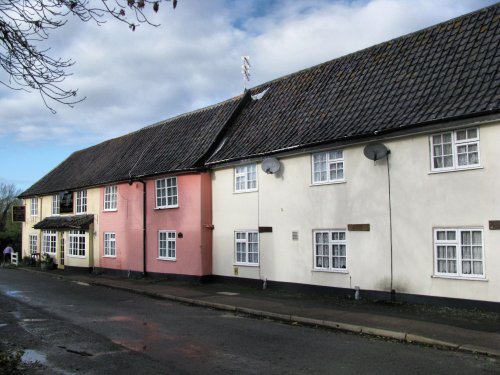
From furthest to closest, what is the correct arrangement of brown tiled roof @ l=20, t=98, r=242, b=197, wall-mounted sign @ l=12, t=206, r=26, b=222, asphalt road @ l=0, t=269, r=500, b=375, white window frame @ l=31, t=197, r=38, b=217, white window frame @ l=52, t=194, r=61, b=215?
1. wall-mounted sign @ l=12, t=206, r=26, b=222
2. white window frame @ l=31, t=197, r=38, b=217
3. white window frame @ l=52, t=194, r=61, b=215
4. brown tiled roof @ l=20, t=98, r=242, b=197
5. asphalt road @ l=0, t=269, r=500, b=375

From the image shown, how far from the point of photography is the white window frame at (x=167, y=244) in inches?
888

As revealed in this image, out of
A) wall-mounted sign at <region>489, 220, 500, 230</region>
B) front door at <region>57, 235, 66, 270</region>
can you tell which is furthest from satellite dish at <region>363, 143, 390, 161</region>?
front door at <region>57, 235, 66, 270</region>

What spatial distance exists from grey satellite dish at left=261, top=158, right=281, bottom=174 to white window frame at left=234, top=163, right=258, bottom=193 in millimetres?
1236

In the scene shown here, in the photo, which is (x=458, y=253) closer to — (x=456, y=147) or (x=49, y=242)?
(x=456, y=147)

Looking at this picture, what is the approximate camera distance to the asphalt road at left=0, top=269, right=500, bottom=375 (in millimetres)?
7688

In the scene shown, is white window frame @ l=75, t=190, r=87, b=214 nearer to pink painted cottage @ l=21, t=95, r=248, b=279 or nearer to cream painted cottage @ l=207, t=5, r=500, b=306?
pink painted cottage @ l=21, t=95, r=248, b=279

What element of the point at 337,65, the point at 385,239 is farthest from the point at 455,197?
the point at 337,65

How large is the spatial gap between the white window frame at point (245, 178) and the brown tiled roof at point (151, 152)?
6.61 ft

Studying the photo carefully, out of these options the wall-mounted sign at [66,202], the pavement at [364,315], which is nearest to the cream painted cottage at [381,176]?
the pavement at [364,315]

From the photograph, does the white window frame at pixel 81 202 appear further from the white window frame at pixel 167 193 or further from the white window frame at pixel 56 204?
the white window frame at pixel 167 193

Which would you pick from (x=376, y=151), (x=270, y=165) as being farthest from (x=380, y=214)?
(x=270, y=165)

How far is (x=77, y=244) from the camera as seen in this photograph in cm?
3048

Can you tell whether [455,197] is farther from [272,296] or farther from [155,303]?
[155,303]

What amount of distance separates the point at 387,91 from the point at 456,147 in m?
3.48
